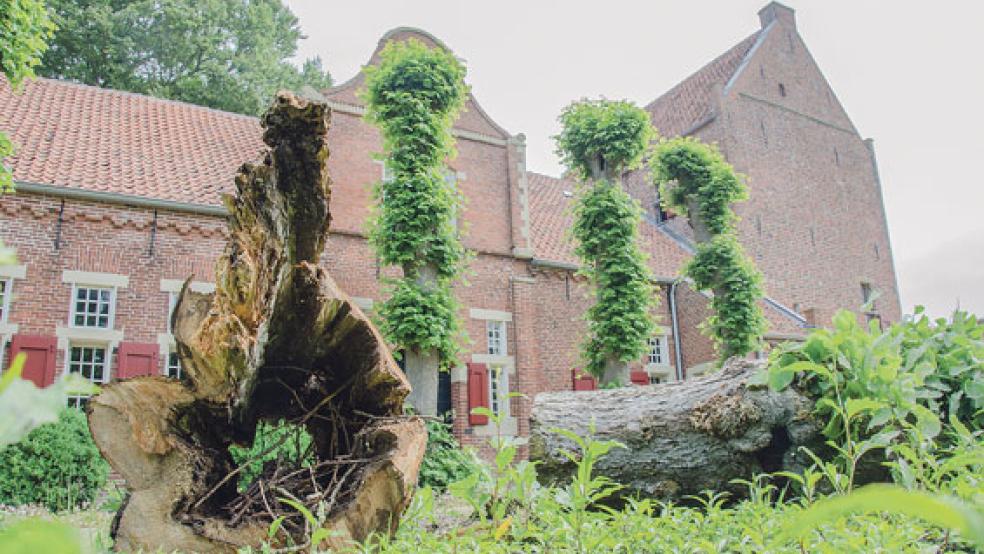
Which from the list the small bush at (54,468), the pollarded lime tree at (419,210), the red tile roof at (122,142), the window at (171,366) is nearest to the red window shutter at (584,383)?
the pollarded lime tree at (419,210)

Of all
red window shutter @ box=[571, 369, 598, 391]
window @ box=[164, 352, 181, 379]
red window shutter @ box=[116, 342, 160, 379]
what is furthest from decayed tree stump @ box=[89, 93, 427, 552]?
red window shutter @ box=[571, 369, 598, 391]

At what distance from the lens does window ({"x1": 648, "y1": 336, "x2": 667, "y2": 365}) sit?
1812 centimetres

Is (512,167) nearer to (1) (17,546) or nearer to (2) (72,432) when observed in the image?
(2) (72,432)

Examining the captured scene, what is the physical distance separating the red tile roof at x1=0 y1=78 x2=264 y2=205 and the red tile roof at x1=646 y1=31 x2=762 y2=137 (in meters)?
14.1

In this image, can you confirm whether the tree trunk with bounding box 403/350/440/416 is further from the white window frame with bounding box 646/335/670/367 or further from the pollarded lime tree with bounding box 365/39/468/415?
the white window frame with bounding box 646/335/670/367

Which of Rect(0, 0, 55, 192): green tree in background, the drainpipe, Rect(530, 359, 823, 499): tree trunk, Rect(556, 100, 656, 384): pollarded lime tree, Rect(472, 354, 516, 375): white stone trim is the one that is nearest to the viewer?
Rect(530, 359, 823, 499): tree trunk

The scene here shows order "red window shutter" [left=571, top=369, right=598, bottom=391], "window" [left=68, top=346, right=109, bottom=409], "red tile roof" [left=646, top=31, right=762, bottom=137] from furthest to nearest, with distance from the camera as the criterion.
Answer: "red tile roof" [left=646, top=31, right=762, bottom=137] < "red window shutter" [left=571, top=369, right=598, bottom=391] < "window" [left=68, top=346, right=109, bottom=409]

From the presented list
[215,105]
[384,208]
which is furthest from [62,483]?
[215,105]

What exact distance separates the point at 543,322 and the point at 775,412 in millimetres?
12350

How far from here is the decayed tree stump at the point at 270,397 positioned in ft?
11.0

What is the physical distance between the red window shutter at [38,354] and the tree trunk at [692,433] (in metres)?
9.78

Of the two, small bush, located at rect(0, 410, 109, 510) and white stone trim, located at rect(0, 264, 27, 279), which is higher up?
white stone trim, located at rect(0, 264, 27, 279)

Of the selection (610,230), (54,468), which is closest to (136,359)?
(54,468)

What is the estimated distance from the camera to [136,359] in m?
11.8
